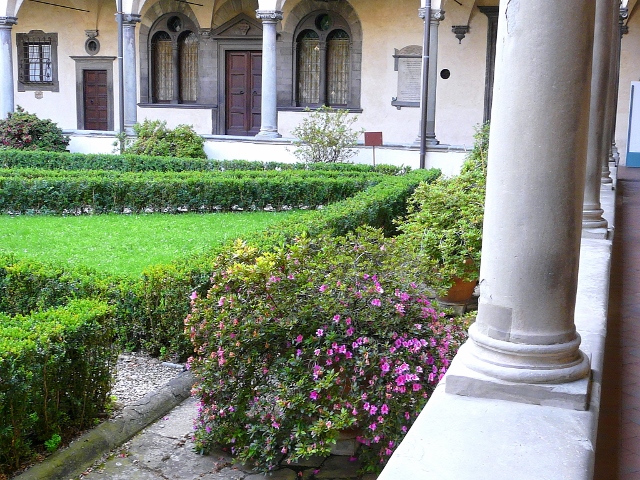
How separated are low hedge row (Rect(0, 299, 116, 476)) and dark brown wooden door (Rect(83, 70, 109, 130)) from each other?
1804cm

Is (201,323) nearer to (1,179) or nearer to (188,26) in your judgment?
(1,179)

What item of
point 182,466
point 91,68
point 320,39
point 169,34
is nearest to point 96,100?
point 91,68

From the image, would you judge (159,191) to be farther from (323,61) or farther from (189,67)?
(189,67)

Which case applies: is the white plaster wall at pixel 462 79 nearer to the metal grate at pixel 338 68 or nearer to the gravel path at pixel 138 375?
the metal grate at pixel 338 68

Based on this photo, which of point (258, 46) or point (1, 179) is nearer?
point (1, 179)

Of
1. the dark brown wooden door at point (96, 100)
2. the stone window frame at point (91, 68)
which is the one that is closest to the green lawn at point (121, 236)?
the stone window frame at point (91, 68)

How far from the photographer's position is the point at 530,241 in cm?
253

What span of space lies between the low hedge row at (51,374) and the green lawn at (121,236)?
8.74 feet

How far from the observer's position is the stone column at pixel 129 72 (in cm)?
1727

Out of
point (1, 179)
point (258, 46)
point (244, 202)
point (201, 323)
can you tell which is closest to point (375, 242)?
point (201, 323)

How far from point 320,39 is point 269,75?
3466mm

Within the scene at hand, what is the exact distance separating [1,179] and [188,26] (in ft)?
35.2

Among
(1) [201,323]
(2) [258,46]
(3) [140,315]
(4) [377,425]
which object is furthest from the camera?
(2) [258,46]

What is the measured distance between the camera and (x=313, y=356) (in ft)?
12.2
